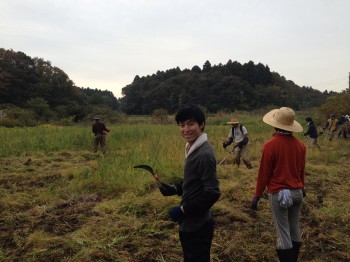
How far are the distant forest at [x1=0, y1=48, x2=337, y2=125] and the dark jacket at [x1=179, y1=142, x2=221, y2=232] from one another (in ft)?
85.6

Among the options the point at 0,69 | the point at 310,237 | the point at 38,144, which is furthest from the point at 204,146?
the point at 0,69

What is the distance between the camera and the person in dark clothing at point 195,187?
1.93 meters

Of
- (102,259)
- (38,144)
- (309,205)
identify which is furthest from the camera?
(38,144)

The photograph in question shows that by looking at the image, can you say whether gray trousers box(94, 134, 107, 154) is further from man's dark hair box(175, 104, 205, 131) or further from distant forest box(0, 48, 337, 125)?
distant forest box(0, 48, 337, 125)

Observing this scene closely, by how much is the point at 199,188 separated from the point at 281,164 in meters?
0.96

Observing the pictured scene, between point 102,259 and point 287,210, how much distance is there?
6.26 ft

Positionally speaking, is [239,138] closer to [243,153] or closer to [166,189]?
[243,153]

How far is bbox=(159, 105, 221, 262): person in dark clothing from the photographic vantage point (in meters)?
1.93

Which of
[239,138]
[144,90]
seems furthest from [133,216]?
[144,90]

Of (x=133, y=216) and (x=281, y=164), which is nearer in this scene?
(x=281, y=164)

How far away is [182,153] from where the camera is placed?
7.80m

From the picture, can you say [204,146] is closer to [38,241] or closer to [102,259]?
[102,259]

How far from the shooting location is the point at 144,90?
68.8 meters

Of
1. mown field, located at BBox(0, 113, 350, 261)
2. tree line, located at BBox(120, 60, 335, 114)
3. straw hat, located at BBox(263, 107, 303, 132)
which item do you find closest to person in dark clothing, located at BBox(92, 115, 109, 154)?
mown field, located at BBox(0, 113, 350, 261)
